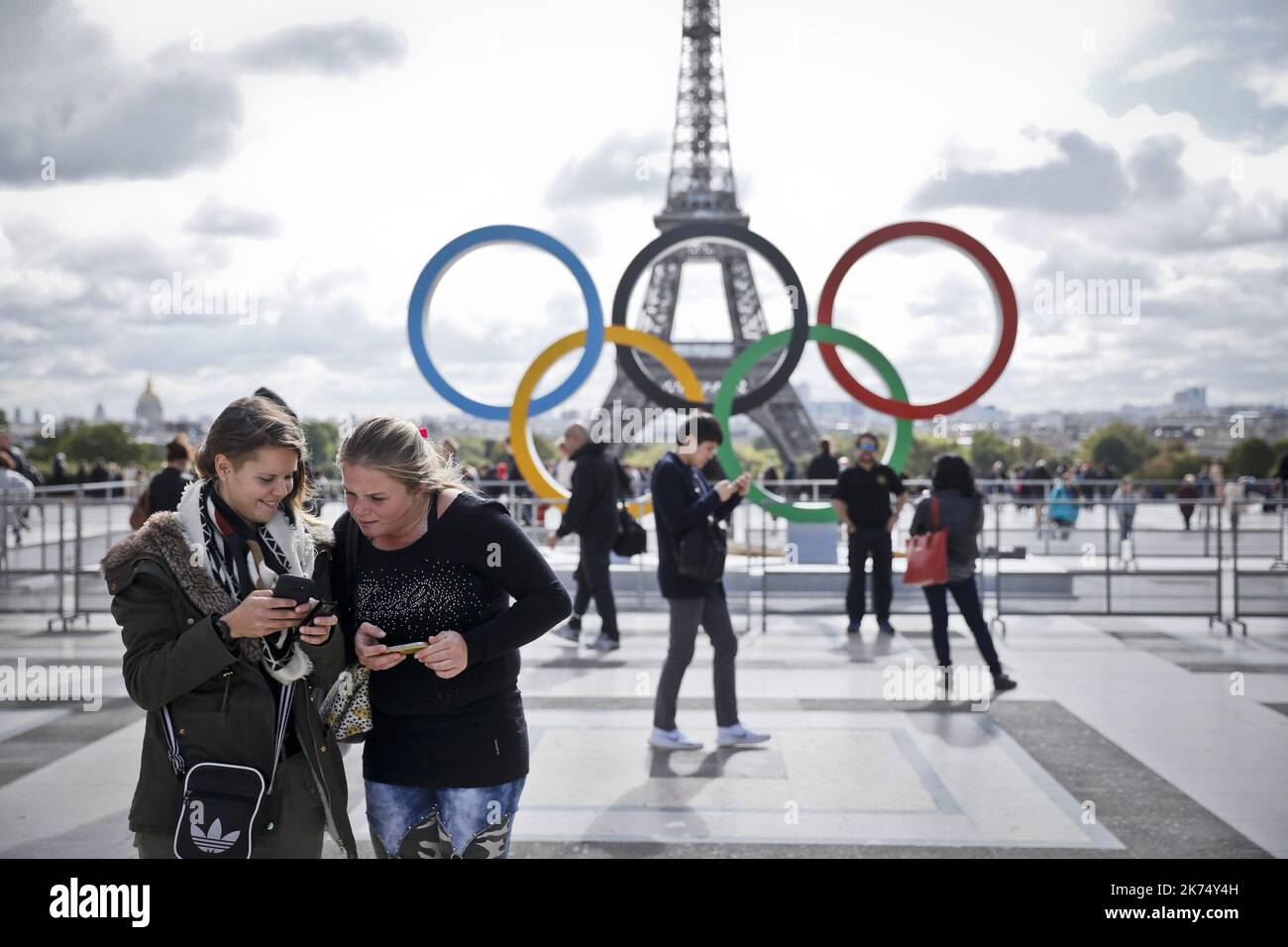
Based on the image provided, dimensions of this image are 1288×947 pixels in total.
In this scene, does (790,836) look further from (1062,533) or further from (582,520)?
(1062,533)

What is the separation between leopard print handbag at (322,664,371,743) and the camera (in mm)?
2744

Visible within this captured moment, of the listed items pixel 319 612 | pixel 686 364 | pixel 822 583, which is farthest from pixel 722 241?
pixel 319 612

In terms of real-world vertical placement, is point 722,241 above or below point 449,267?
above

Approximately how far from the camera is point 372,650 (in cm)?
264

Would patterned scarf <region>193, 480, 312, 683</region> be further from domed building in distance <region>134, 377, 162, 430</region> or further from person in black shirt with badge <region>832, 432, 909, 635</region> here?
domed building in distance <region>134, 377, 162, 430</region>

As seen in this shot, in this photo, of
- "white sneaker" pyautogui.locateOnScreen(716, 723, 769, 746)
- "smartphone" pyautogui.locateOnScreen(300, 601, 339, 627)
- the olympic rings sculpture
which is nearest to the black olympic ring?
the olympic rings sculpture

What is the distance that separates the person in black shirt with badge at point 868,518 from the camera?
377 inches

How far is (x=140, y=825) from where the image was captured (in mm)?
2539

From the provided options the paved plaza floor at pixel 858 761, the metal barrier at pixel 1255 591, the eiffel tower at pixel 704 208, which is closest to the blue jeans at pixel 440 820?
the paved plaza floor at pixel 858 761

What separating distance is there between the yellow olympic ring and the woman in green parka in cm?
815

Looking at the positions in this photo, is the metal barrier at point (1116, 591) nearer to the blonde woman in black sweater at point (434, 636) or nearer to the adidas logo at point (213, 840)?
the blonde woman in black sweater at point (434, 636)

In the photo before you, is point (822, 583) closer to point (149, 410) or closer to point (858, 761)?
point (858, 761)

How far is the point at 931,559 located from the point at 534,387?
514cm
